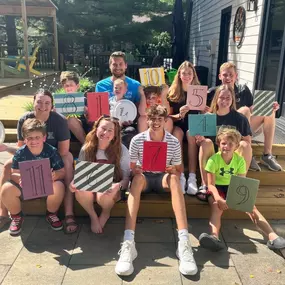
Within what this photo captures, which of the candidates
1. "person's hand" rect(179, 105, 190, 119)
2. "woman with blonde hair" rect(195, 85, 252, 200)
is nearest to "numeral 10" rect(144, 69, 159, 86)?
"person's hand" rect(179, 105, 190, 119)

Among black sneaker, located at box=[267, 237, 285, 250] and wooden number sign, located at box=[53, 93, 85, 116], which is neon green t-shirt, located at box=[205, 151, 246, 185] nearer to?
black sneaker, located at box=[267, 237, 285, 250]

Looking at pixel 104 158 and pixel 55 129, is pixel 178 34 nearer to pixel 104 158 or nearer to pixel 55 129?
pixel 55 129

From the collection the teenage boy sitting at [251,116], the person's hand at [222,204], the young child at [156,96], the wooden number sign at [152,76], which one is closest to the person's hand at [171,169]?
the person's hand at [222,204]

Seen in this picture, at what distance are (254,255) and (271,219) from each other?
70cm

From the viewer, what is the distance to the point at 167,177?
9.52 feet

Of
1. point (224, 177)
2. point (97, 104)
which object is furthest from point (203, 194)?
point (97, 104)

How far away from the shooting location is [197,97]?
3365 millimetres

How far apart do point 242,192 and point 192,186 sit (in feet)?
2.22

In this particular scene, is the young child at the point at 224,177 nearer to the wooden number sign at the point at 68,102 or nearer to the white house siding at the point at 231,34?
the wooden number sign at the point at 68,102


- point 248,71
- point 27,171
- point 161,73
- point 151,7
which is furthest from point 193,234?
point 151,7

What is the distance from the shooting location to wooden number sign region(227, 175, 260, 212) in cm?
261

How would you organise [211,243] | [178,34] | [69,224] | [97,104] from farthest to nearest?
[178,34] → [97,104] → [69,224] → [211,243]

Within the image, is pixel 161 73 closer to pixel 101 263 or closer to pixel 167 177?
pixel 167 177

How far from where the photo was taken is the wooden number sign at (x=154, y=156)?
9.11ft
